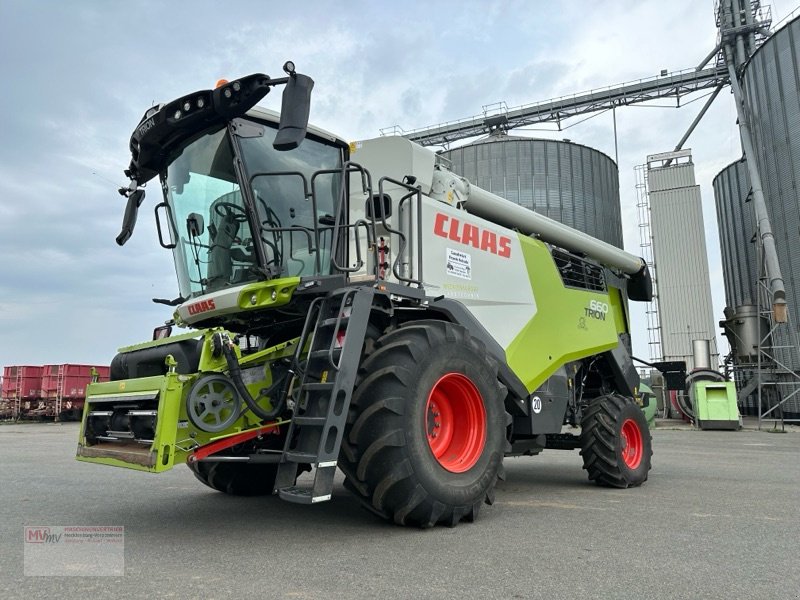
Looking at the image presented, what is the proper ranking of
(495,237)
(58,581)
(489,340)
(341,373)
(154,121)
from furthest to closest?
1. (495,237)
2. (489,340)
3. (154,121)
4. (341,373)
5. (58,581)

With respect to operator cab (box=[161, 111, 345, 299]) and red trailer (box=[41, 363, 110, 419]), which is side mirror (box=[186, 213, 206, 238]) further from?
red trailer (box=[41, 363, 110, 419])

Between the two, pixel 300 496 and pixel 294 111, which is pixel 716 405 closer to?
pixel 300 496

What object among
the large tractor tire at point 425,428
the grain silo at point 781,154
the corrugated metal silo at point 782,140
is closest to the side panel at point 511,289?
the large tractor tire at point 425,428

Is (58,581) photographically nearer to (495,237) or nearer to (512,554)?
(512,554)

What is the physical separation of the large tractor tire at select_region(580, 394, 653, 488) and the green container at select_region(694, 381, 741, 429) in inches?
465

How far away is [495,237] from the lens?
6.29m

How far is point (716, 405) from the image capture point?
17.5 m

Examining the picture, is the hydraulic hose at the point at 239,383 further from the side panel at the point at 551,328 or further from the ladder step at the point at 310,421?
the side panel at the point at 551,328

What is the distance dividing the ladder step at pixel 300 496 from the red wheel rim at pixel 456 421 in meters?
1.14

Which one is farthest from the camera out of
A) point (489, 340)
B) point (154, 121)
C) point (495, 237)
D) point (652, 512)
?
point (495, 237)

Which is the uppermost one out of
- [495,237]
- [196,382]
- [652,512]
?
[495,237]

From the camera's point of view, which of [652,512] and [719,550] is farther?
[652,512]

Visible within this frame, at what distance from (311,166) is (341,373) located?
1899 mm

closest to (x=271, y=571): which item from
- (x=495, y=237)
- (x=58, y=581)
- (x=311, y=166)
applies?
Answer: (x=58, y=581)
